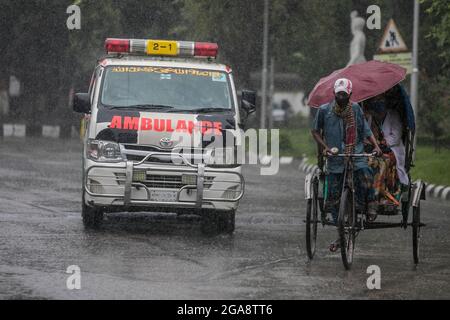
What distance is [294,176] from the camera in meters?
28.4

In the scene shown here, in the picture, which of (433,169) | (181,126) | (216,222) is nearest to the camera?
(181,126)

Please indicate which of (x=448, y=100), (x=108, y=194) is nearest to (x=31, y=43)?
(x=448, y=100)

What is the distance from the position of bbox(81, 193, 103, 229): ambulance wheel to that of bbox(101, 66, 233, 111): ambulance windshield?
4.16 ft

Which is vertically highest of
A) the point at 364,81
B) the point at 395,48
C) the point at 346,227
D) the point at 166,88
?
the point at 395,48

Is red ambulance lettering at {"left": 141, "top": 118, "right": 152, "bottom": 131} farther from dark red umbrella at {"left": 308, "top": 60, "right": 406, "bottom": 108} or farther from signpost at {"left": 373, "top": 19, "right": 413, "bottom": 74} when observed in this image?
signpost at {"left": 373, "top": 19, "right": 413, "bottom": 74}

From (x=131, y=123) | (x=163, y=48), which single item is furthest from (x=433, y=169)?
(x=131, y=123)

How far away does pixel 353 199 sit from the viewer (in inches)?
478

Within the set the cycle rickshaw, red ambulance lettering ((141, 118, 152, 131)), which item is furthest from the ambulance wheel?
the cycle rickshaw

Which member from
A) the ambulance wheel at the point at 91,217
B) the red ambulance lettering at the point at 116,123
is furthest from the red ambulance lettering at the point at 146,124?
the ambulance wheel at the point at 91,217

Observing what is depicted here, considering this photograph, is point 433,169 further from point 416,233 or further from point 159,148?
point 416,233

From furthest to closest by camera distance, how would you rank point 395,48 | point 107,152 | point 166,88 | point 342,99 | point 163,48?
point 395,48, point 163,48, point 166,88, point 107,152, point 342,99

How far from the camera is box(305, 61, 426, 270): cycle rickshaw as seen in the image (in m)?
12.0

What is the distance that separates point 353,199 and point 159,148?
10.6ft
